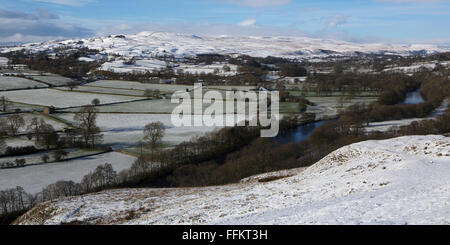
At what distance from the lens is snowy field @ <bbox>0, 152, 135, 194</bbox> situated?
1959 centimetres

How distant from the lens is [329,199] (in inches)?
398

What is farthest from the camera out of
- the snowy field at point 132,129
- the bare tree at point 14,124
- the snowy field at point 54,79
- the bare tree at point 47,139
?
the snowy field at point 54,79

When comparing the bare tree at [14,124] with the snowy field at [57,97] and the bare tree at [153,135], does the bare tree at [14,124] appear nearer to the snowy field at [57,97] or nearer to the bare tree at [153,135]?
the bare tree at [153,135]

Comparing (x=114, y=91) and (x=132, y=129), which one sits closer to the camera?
(x=132, y=129)

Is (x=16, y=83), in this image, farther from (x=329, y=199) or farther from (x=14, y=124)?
(x=329, y=199)

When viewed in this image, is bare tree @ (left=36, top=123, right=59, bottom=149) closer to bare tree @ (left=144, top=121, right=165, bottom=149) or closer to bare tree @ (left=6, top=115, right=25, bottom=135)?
bare tree @ (left=6, top=115, right=25, bottom=135)

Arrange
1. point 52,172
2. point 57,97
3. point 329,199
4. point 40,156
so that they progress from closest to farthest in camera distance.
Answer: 1. point 329,199
2. point 52,172
3. point 40,156
4. point 57,97

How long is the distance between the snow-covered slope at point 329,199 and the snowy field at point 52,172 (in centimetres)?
559

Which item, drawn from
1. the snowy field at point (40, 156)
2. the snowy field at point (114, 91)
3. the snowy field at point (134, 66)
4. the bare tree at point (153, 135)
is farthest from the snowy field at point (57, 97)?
the snowy field at point (134, 66)

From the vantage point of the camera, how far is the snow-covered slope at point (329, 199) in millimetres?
8203

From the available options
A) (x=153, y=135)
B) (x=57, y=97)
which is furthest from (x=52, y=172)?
(x=57, y=97)

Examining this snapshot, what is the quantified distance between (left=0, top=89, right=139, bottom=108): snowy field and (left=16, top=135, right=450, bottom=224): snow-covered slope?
118ft

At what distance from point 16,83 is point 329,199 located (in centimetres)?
6824
